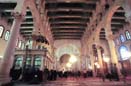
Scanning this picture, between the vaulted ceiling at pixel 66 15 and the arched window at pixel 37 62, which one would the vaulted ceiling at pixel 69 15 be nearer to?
the vaulted ceiling at pixel 66 15

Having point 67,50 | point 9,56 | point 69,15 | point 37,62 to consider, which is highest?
point 69,15

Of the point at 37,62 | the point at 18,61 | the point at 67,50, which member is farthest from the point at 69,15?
the point at 67,50

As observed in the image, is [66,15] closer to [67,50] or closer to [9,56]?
[9,56]

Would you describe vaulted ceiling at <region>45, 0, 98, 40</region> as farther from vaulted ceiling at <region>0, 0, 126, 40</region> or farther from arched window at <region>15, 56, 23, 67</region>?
arched window at <region>15, 56, 23, 67</region>

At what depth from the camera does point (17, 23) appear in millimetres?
7957

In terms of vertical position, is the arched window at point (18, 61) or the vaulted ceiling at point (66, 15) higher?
the vaulted ceiling at point (66, 15)

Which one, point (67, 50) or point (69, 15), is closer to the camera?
point (69, 15)

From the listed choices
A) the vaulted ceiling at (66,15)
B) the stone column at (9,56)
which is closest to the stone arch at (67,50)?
the vaulted ceiling at (66,15)

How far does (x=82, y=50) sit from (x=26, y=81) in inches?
712

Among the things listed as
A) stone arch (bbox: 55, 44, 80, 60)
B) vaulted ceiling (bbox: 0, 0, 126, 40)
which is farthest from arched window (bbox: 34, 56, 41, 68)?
stone arch (bbox: 55, 44, 80, 60)

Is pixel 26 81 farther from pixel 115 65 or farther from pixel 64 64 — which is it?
pixel 64 64

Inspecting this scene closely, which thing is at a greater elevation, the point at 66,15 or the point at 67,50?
the point at 66,15

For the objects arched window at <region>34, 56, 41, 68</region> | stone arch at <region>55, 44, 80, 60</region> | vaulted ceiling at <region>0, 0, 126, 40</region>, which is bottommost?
arched window at <region>34, 56, 41, 68</region>

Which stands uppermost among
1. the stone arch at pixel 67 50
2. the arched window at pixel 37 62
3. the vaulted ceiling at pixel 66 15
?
the vaulted ceiling at pixel 66 15
